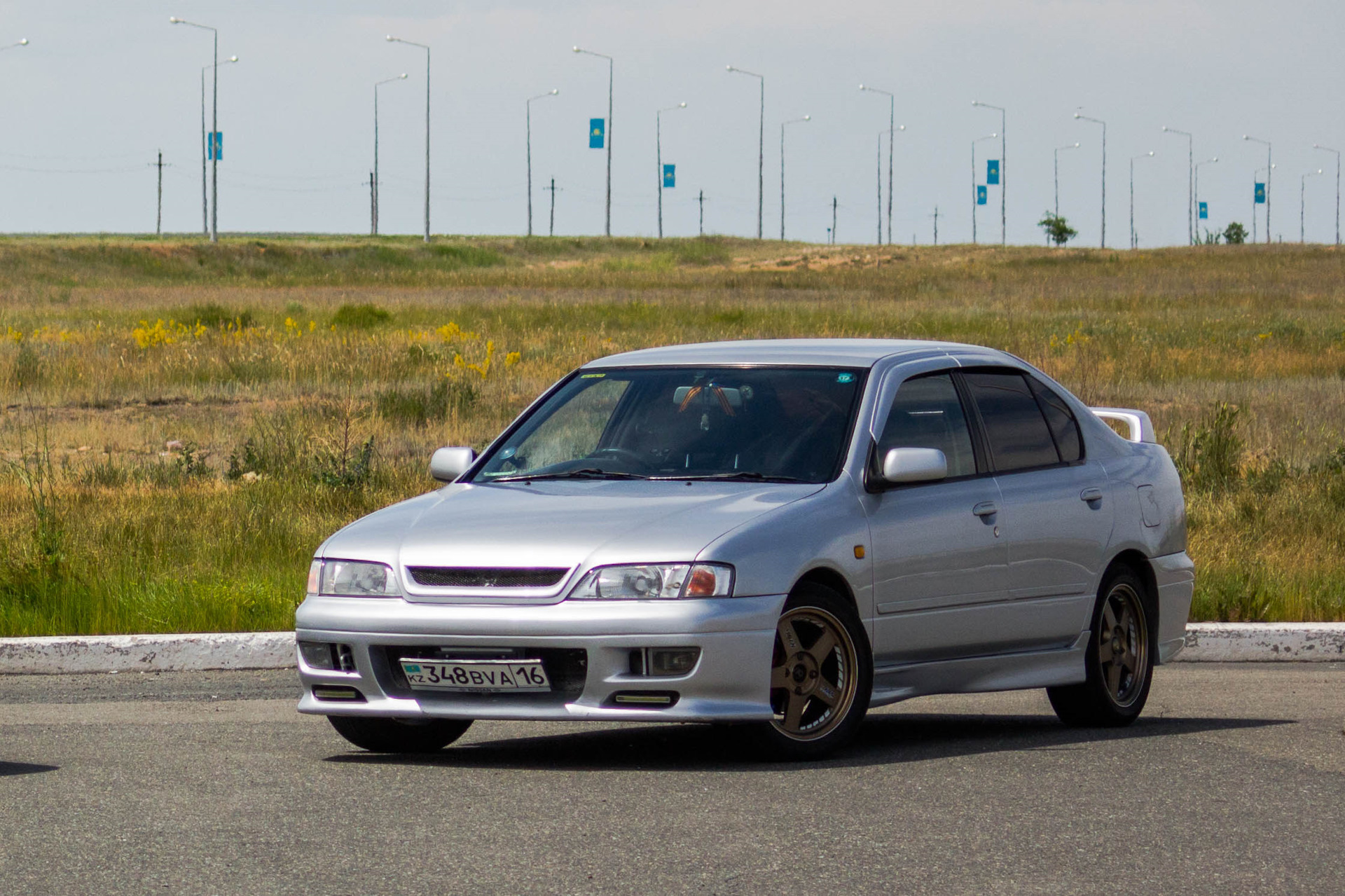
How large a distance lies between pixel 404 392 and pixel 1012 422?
16991mm

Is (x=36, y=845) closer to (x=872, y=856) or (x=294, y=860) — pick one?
(x=294, y=860)

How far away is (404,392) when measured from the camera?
2483cm

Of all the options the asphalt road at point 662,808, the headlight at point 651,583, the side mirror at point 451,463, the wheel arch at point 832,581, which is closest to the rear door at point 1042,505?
the asphalt road at point 662,808

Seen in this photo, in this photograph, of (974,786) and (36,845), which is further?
(974,786)

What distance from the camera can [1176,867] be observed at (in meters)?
5.60

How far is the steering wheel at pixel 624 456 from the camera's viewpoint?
7805 millimetres

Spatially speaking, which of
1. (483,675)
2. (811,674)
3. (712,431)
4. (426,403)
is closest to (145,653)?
(712,431)

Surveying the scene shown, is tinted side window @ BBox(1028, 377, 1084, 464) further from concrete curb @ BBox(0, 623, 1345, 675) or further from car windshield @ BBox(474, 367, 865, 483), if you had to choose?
concrete curb @ BBox(0, 623, 1345, 675)

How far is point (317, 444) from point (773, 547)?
11.8 m

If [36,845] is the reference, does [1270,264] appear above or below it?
above

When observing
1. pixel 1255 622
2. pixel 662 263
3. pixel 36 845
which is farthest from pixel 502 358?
pixel 662 263

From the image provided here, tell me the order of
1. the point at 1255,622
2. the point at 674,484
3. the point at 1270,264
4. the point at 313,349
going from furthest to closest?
the point at 1270,264 < the point at 313,349 < the point at 1255,622 < the point at 674,484

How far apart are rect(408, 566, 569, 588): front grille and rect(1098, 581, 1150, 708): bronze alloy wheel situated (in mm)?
2781

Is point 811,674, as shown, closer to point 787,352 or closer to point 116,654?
point 787,352
